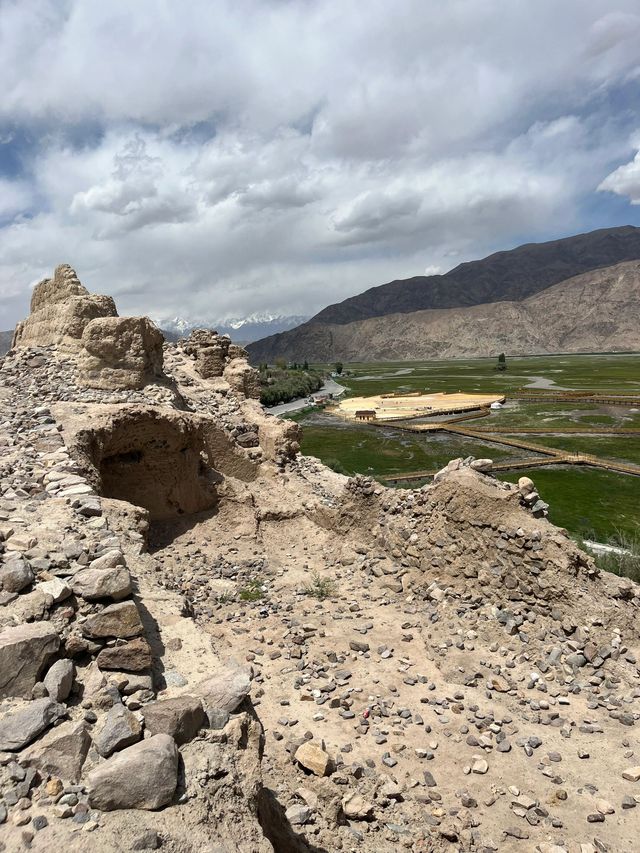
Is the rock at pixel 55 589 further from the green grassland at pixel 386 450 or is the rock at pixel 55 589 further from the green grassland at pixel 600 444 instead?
the green grassland at pixel 600 444

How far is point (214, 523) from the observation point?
17188 mm

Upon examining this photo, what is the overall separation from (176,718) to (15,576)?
282cm

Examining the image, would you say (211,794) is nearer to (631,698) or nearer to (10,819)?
(10,819)

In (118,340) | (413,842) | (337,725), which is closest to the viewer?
(413,842)

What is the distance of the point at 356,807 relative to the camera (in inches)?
286

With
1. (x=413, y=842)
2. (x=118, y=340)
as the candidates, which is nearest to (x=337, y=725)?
(x=413, y=842)

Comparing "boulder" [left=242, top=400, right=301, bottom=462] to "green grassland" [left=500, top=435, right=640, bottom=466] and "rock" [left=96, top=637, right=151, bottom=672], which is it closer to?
"rock" [left=96, top=637, right=151, bottom=672]

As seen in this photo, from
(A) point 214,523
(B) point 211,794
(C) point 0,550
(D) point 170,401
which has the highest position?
(D) point 170,401

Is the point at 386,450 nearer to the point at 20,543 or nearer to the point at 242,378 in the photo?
the point at 242,378

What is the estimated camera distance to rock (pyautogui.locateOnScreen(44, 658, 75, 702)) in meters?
5.06

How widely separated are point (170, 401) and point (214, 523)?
420cm

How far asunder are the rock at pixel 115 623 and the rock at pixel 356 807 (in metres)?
3.90

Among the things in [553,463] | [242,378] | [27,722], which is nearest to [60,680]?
[27,722]

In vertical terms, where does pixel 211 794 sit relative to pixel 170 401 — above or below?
below
